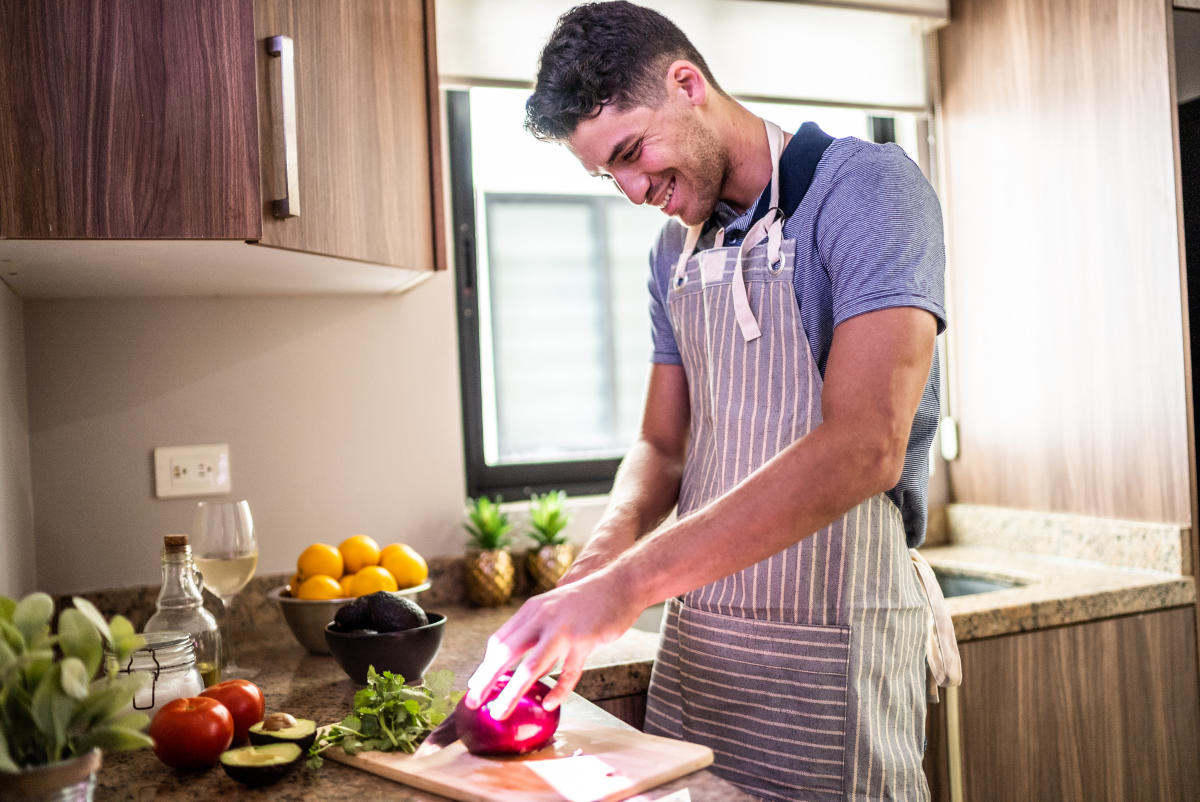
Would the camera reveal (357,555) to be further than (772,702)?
Yes

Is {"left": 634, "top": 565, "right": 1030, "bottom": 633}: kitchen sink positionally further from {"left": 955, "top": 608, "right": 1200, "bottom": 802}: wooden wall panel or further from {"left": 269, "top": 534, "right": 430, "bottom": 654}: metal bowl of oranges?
{"left": 269, "top": 534, "right": 430, "bottom": 654}: metal bowl of oranges

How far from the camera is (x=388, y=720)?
102cm

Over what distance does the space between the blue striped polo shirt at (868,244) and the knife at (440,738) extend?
578 mm

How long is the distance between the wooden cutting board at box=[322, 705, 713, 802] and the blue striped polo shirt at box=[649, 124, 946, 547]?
469 mm

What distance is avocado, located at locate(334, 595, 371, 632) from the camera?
125 centimetres

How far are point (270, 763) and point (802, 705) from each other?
1.93ft

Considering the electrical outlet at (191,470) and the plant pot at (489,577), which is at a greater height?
the electrical outlet at (191,470)

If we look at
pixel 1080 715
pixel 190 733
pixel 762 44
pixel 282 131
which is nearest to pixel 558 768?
pixel 190 733

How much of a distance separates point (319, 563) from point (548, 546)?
0.51 m

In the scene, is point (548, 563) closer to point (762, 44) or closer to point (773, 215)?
point (773, 215)

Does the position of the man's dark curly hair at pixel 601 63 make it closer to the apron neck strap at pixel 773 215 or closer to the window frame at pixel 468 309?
the apron neck strap at pixel 773 215

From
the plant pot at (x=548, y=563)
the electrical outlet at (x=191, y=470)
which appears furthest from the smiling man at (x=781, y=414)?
the electrical outlet at (x=191, y=470)

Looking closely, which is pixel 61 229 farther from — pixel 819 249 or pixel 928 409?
pixel 928 409

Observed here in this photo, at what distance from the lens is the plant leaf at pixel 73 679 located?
706 millimetres
